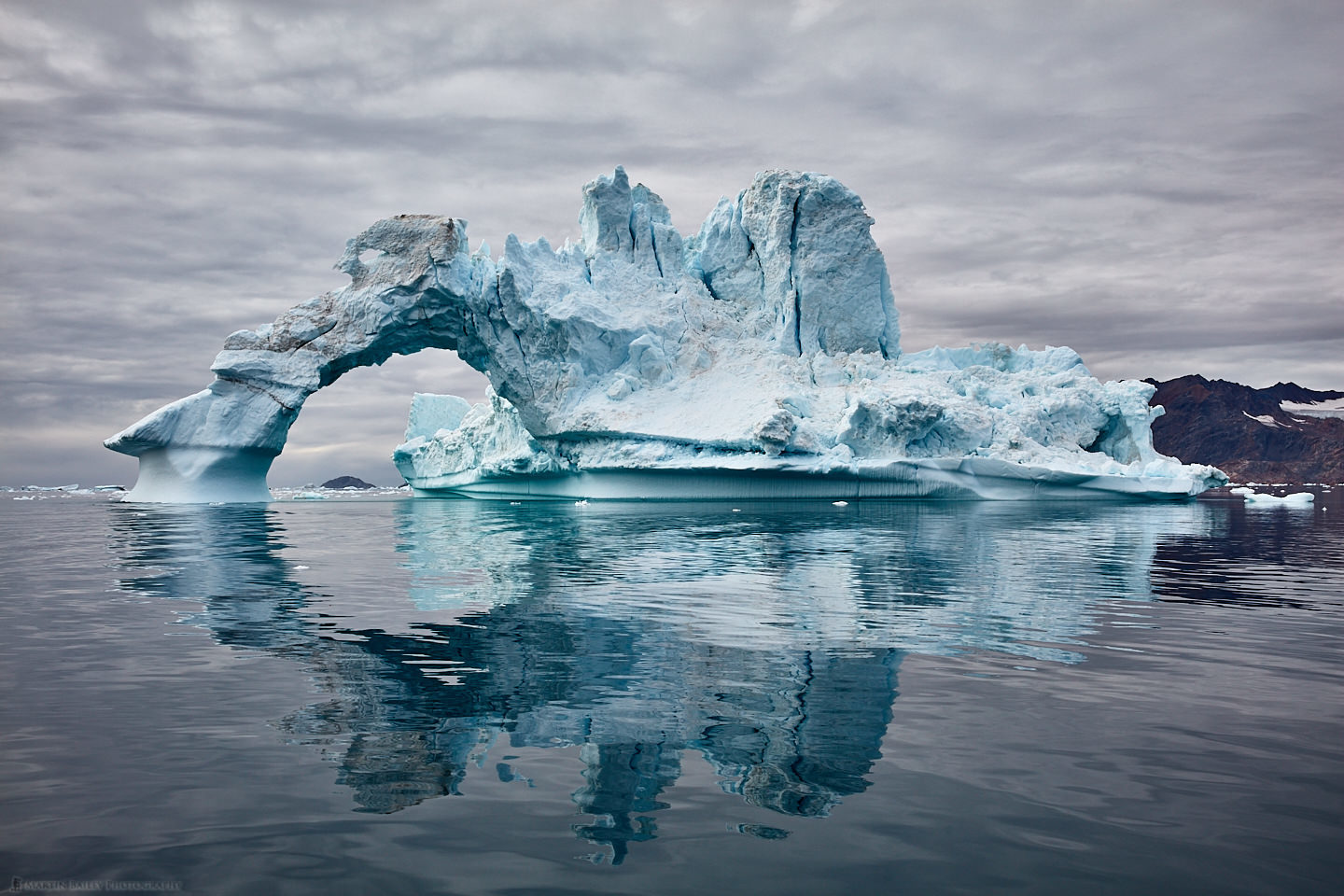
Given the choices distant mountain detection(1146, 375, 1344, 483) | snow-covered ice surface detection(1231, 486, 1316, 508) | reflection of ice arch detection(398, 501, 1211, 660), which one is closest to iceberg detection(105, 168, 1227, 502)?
snow-covered ice surface detection(1231, 486, 1316, 508)

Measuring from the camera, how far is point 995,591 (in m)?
8.49

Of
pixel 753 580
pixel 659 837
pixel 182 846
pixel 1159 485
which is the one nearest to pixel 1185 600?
pixel 753 580

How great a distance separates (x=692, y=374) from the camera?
31.1 m

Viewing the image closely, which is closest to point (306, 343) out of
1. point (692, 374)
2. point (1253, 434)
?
point (692, 374)

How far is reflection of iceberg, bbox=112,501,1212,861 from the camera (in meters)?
3.60

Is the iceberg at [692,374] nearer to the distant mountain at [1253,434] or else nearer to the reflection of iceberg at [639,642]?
the reflection of iceberg at [639,642]

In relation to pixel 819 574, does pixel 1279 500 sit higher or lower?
lower

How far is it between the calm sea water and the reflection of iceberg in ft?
0.10

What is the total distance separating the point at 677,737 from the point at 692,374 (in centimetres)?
2748

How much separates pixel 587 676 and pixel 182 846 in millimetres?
2511

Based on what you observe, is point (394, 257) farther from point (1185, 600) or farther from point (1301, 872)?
point (1301, 872)

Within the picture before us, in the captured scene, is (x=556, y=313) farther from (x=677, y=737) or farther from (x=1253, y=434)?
(x=1253, y=434)

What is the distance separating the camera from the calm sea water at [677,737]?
274cm

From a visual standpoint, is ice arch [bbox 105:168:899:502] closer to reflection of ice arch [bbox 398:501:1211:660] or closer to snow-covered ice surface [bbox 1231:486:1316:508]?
reflection of ice arch [bbox 398:501:1211:660]
